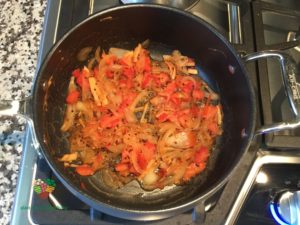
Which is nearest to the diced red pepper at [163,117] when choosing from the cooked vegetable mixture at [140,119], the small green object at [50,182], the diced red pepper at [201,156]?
the cooked vegetable mixture at [140,119]

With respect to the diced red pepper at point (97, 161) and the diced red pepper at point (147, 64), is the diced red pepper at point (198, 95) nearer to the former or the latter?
the diced red pepper at point (147, 64)

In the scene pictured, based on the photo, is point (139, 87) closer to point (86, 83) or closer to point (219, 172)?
point (86, 83)

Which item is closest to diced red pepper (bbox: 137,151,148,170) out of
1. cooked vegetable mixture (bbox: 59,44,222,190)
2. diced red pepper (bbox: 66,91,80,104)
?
cooked vegetable mixture (bbox: 59,44,222,190)

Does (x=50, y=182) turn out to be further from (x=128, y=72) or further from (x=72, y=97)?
(x=128, y=72)

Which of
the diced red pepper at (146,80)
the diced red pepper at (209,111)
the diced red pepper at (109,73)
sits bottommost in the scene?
the diced red pepper at (209,111)

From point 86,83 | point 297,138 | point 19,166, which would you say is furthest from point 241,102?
point 19,166

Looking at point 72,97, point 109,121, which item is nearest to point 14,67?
point 72,97

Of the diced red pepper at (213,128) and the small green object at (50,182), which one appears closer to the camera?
the small green object at (50,182)

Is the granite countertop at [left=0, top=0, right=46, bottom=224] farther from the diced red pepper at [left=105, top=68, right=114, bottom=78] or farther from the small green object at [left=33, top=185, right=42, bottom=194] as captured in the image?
the diced red pepper at [left=105, top=68, right=114, bottom=78]
